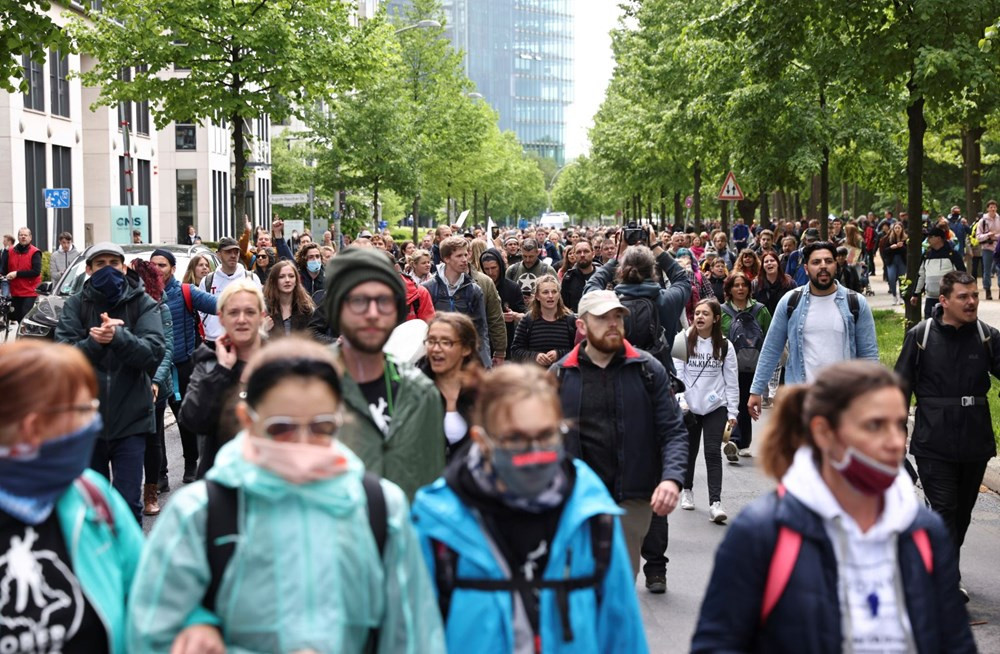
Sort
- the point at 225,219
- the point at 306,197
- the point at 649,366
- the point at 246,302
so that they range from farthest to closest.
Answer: the point at 225,219, the point at 306,197, the point at 649,366, the point at 246,302

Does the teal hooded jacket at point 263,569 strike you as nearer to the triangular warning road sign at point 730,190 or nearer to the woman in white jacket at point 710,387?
the woman in white jacket at point 710,387

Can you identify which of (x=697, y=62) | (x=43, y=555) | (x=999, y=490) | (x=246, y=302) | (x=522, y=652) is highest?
(x=697, y=62)

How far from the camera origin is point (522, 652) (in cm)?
369

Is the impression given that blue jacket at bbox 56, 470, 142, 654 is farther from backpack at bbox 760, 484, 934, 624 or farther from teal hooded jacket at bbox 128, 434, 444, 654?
backpack at bbox 760, 484, 934, 624

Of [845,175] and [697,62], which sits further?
[845,175]

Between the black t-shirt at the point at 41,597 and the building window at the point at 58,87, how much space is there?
39.3 metres

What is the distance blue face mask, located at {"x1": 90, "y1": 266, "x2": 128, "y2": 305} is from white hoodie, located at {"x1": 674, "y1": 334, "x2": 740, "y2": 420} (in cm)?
404

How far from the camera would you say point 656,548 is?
8305 millimetres

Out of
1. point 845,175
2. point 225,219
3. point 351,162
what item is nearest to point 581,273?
point 845,175

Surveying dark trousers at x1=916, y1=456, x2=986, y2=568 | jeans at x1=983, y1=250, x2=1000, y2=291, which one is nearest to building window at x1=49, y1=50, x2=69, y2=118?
jeans at x1=983, y1=250, x2=1000, y2=291

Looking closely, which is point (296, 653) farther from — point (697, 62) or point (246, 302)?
point (697, 62)

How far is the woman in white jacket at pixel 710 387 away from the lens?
10203mm

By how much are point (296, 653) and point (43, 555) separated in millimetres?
734

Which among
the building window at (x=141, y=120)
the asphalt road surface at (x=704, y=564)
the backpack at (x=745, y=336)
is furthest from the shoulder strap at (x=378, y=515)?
the building window at (x=141, y=120)
